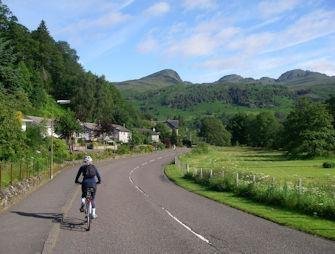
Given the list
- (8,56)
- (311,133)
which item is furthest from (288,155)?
(8,56)

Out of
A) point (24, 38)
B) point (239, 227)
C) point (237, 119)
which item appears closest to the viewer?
point (239, 227)

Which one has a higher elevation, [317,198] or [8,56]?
[8,56]

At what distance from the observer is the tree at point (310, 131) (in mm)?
99025

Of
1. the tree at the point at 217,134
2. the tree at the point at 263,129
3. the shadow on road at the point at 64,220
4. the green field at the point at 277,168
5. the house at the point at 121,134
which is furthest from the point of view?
the tree at the point at 217,134

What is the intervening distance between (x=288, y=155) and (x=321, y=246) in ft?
307

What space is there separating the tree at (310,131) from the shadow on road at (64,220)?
276ft

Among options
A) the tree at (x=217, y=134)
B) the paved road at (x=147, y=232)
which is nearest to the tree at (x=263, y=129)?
the tree at (x=217, y=134)

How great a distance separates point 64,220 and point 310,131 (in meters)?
88.1

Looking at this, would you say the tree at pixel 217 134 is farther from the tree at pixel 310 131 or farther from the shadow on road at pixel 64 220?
the shadow on road at pixel 64 220

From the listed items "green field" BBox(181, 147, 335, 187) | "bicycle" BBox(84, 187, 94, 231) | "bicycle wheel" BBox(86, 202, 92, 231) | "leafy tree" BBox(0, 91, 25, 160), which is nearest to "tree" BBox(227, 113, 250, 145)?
"green field" BBox(181, 147, 335, 187)

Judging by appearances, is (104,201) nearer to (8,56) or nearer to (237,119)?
(8,56)

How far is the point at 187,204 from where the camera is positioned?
24781 mm

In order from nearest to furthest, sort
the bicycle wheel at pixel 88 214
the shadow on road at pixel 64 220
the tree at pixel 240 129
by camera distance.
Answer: the bicycle wheel at pixel 88 214 → the shadow on road at pixel 64 220 → the tree at pixel 240 129

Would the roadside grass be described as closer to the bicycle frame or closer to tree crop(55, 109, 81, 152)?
the bicycle frame
